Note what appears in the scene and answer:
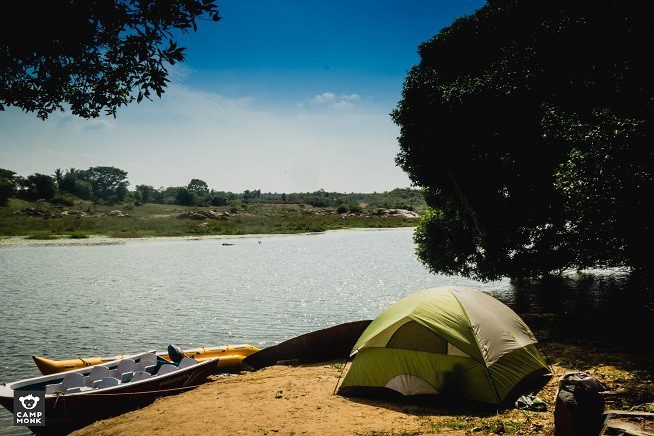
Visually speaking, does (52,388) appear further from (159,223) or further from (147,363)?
(159,223)

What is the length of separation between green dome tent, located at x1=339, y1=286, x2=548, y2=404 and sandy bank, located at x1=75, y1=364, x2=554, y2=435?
59cm

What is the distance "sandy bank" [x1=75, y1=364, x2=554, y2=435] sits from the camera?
805 centimetres

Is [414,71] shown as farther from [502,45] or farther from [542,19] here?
[542,19]

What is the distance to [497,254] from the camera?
2239cm

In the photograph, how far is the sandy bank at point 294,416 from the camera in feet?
26.4

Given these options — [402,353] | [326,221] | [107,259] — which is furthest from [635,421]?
[326,221]

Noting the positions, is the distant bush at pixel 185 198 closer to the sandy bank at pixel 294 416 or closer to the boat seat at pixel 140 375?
the boat seat at pixel 140 375

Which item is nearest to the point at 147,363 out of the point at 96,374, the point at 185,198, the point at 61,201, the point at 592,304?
the point at 96,374

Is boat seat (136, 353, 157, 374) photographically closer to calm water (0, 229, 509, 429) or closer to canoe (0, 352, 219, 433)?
canoe (0, 352, 219, 433)

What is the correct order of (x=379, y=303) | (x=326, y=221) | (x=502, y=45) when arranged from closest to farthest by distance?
(x=502, y=45)
(x=379, y=303)
(x=326, y=221)

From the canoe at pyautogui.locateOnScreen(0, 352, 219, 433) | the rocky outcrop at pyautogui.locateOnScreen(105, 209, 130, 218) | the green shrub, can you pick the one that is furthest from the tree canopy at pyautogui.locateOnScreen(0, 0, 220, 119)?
the rocky outcrop at pyautogui.locateOnScreen(105, 209, 130, 218)

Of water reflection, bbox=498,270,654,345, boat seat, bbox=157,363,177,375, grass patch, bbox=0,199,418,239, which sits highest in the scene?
grass patch, bbox=0,199,418,239

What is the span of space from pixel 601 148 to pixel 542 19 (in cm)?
850

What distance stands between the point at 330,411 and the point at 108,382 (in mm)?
6924
